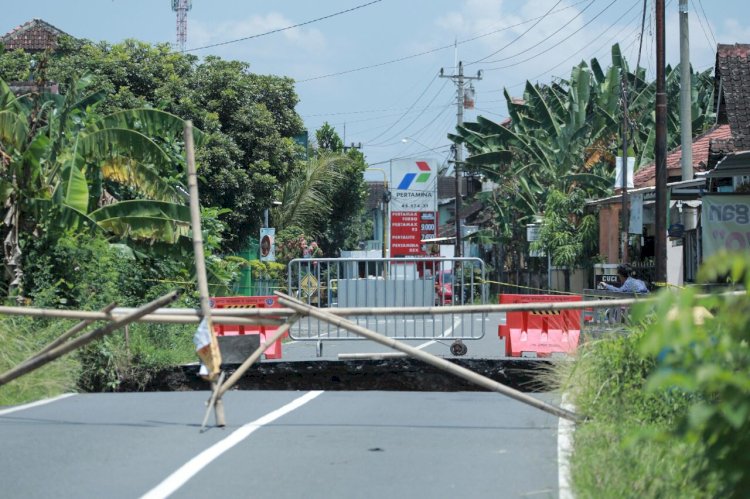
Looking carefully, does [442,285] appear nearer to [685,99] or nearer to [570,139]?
[685,99]

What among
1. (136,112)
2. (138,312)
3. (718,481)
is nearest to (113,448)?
A: (138,312)

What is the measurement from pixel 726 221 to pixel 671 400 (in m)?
12.2

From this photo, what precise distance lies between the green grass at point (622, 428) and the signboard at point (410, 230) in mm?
26697

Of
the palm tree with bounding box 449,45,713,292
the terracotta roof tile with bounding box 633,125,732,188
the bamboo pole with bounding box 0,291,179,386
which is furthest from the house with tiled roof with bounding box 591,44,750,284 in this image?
the bamboo pole with bounding box 0,291,179,386

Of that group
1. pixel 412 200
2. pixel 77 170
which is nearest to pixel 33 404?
pixel 77 170

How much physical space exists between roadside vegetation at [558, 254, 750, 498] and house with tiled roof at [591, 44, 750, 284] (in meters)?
8.38

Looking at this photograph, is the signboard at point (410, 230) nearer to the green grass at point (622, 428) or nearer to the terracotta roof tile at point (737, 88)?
the terracotta roof tile at point (737, 88)

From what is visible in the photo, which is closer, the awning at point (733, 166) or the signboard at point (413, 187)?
the awning at point (733, 166)

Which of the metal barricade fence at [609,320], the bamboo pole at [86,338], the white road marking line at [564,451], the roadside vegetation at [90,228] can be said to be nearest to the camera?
the white road marking line at [564,451]

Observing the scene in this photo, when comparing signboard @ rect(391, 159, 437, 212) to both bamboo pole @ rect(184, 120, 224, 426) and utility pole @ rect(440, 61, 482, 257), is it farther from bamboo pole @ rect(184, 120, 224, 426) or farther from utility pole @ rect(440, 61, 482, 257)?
bamboo pole @ rect(184, 120, 224, 426)

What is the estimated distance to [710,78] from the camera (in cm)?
4212

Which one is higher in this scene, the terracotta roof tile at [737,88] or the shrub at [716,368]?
the terracotta roof tile at [737,88]

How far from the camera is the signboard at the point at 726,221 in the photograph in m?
19.2

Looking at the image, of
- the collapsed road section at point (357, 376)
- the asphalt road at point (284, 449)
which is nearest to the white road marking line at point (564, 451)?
the asphalt road at point (284, 449)
